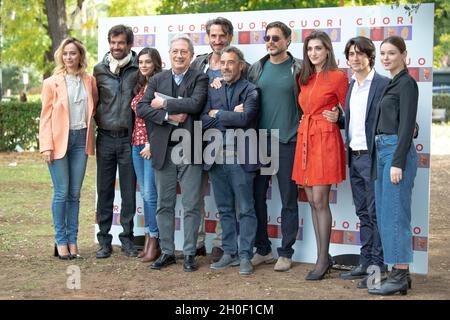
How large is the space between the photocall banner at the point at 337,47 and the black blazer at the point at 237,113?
30.6 inches

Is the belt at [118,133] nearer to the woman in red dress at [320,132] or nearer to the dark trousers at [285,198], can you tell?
the dark trousers at [285,198]

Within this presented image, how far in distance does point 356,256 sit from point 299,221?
689 millimetres

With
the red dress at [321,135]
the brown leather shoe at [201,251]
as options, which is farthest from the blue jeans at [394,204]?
the brown leather shoe at [201,251]

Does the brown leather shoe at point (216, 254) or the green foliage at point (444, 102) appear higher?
the green foliage at point (444, 102)

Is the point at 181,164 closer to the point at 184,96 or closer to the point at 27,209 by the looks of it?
the point at 184,96

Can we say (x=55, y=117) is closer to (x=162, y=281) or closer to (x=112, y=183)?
(x=112, y=183)

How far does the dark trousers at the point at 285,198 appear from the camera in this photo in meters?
6.87

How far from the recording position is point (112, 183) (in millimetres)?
7742

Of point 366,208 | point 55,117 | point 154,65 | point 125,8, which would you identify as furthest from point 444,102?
point 55,117

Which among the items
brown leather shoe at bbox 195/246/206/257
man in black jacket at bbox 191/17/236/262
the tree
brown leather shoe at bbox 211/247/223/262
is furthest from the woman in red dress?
the tree

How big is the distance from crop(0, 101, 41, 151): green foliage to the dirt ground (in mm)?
11090

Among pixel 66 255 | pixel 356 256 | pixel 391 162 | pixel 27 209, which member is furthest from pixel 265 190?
pixel 27 209

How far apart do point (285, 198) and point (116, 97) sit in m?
2.08

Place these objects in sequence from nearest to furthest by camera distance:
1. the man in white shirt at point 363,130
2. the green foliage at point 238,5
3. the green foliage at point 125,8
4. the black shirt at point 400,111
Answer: the black shirt at point 400,111 → the man in white shirt at point 363,130 → the green foliage at point 238,5 → the green foliage at point 125,8
